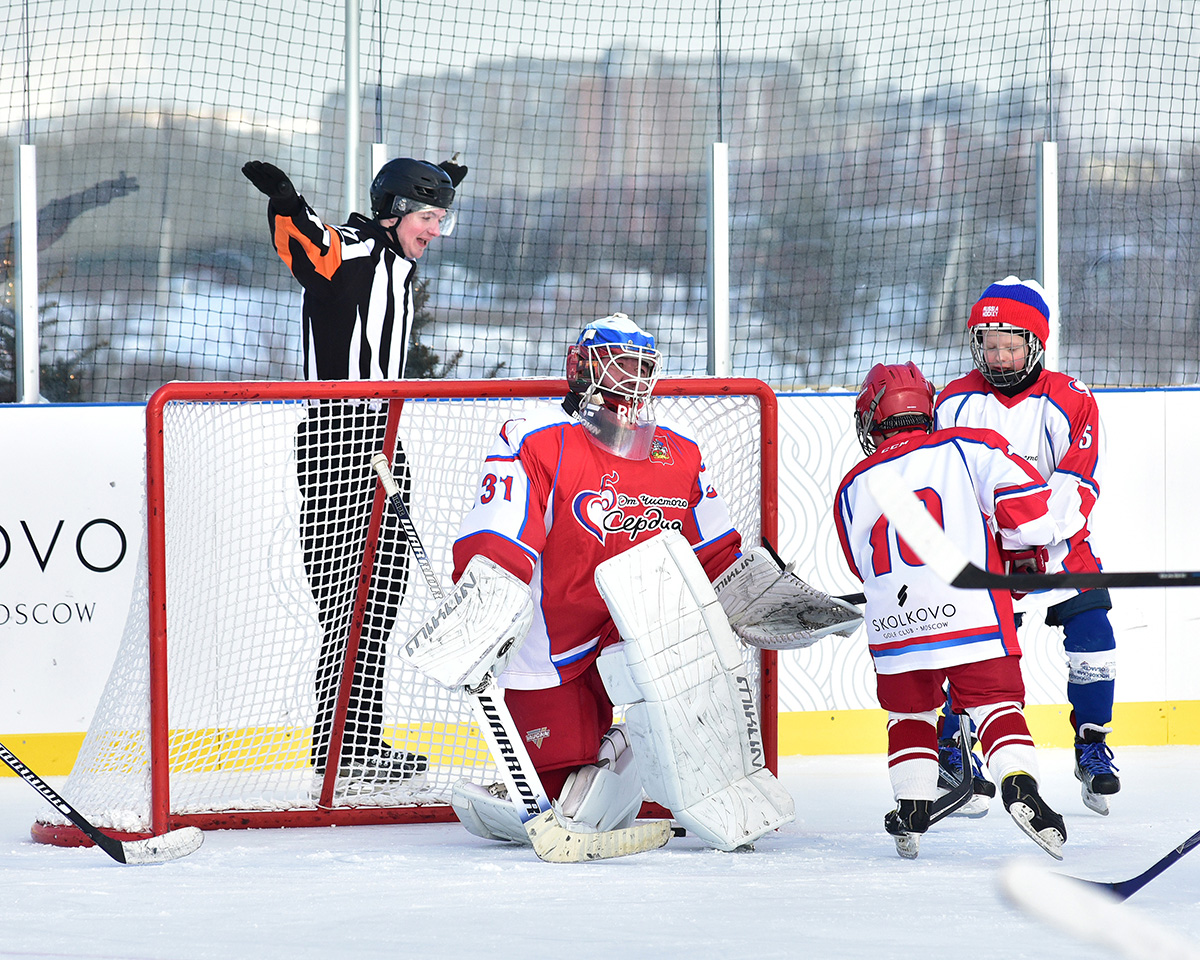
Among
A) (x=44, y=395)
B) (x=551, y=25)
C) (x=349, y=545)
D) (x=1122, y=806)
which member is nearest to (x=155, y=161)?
(x=44, y=395)

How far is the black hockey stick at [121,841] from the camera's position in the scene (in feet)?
7.46

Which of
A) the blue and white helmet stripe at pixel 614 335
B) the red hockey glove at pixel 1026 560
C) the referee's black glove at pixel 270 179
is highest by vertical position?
the referee's black glove at pixel 270 179

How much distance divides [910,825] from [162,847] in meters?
1.25

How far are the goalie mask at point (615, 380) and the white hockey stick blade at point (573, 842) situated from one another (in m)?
0.65

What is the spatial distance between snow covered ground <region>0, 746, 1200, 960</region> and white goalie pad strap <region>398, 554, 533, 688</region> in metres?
0.33

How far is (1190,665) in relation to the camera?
3729mm

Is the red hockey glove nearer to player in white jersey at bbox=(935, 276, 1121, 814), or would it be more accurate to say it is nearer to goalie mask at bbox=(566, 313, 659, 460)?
player in white jersey at bbox=(935, 276, 1121, 814)

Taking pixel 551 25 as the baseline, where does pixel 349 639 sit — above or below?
below

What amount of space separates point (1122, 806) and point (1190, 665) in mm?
1048

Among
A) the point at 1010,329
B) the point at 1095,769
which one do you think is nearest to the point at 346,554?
the point at 1010,329

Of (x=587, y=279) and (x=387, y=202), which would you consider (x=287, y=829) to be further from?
(x=587, y=279)

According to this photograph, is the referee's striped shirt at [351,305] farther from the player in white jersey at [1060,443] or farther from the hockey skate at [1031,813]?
the hockey skate at [1031,813]

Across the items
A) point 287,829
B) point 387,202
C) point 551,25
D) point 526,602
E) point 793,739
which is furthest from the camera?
point 551,25

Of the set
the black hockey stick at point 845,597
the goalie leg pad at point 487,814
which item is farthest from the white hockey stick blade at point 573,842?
the black hockey stick at point 845,597
